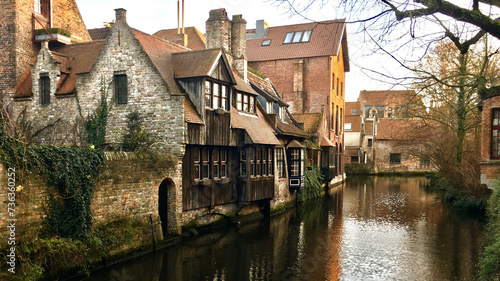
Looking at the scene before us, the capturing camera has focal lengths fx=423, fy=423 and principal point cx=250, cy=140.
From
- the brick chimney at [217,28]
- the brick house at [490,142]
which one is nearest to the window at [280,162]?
the brick chimney at [217,28]

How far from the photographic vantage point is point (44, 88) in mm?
17781

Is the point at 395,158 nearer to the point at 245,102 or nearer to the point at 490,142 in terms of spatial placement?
the point at 490,142

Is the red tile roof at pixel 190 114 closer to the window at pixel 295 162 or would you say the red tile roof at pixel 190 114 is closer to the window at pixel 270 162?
the window at pixel 270 162

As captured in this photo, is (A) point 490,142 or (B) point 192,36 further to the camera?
(B) point 192,36

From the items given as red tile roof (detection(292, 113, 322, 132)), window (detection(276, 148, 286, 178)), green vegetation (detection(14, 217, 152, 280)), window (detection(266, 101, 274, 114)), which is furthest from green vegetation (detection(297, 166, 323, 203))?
green vegetation (detection(14, 217, 152, 280))

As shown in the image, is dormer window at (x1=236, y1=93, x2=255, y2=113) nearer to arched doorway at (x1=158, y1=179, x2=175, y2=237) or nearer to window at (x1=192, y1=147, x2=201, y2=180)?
window at (x1=192, y1=147, x2=201, y2=180)

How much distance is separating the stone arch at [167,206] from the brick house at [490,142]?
15.7 metres

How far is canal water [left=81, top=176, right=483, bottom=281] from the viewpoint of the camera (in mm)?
11477

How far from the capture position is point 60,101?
56.0ft

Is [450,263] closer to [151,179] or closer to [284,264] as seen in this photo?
[284,264]

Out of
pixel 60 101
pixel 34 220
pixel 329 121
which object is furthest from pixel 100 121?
pixel 329 121

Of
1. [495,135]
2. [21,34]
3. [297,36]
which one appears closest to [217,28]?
[21,34]

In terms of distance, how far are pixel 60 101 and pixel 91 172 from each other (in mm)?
6973

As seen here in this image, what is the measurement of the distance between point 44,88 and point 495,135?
21.4 meters
